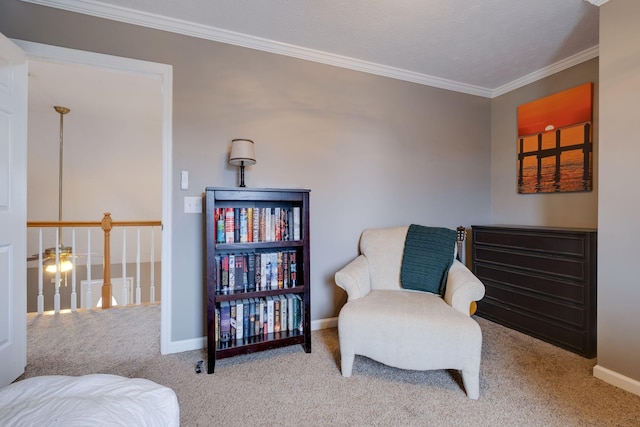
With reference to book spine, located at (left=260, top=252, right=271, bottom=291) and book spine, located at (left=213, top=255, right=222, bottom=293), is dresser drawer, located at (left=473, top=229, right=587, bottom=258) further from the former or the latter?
book spine, located at (left=213, top=255, right=222, bottom=293)

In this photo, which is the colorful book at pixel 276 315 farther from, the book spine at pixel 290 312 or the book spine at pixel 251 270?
the book spine at pixel 251 270

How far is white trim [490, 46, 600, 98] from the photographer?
2395 mm

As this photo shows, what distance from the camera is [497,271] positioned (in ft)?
8.80

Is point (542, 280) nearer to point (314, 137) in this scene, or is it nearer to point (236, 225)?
point (314, 137)

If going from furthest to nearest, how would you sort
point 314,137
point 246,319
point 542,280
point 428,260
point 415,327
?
point 314,137 < point 542,280 < point 428,260 < point 246,319 < point 415,327

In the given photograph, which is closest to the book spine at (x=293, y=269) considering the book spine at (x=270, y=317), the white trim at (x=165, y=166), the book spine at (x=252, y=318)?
the book spine at (x=270, y=317)

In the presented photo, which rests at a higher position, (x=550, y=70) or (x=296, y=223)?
(x=550, y=70)

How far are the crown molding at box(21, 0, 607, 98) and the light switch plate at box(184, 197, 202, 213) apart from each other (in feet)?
3.91

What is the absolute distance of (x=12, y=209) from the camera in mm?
1738

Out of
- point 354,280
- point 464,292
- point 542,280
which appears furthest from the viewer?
point 542,280

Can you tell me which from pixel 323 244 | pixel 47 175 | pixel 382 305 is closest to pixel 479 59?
pixel 323 244

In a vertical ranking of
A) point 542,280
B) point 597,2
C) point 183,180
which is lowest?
point 542,280

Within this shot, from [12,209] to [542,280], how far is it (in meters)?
3.68

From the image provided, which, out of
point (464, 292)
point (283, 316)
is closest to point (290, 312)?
point (283, 316)
